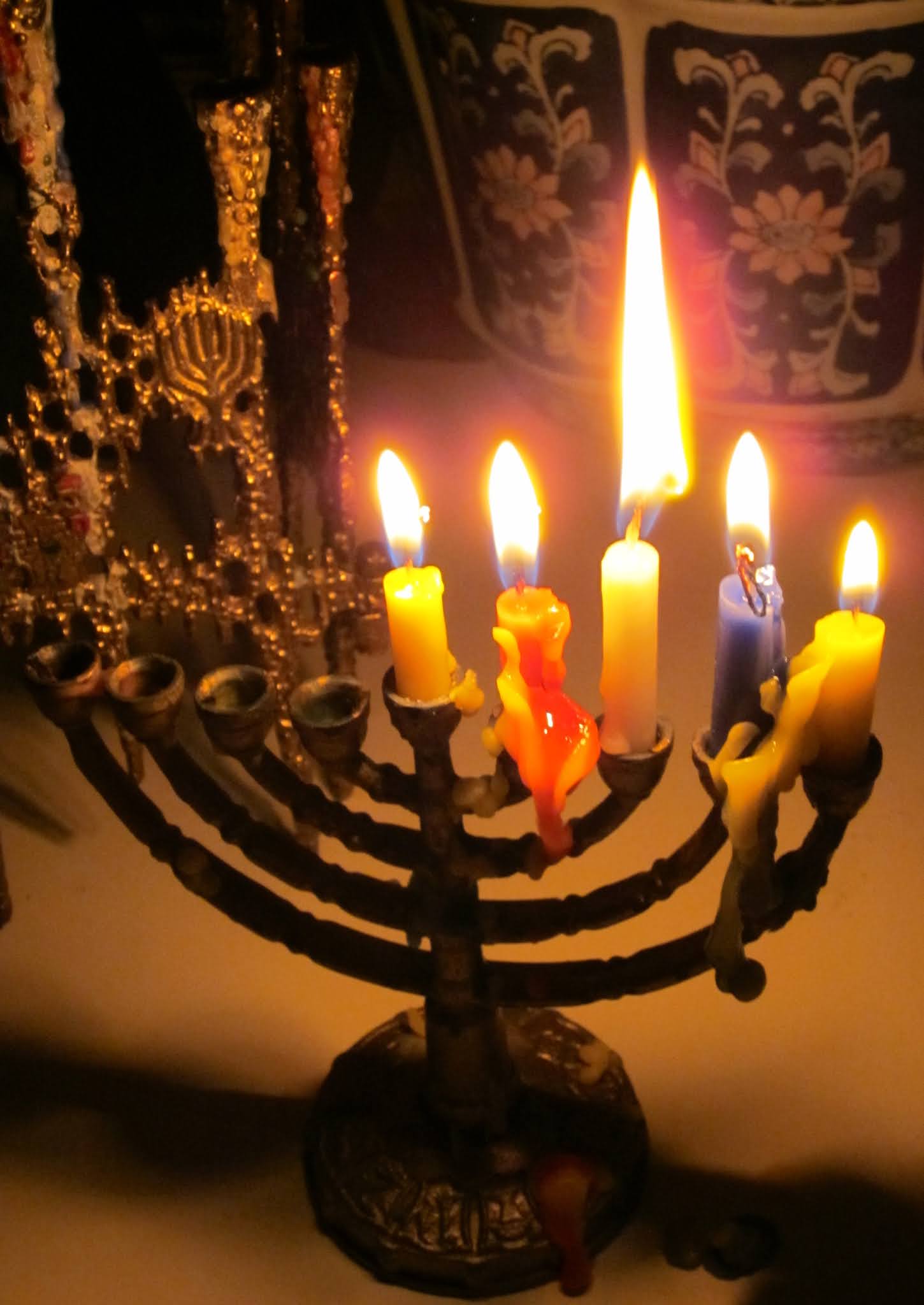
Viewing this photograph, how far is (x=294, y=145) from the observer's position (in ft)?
2.12

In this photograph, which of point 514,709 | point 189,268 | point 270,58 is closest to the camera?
point 514,709

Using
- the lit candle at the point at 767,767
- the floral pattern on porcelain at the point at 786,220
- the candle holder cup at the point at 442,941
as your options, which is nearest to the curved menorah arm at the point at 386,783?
the candle holder cup at the point at 442,941

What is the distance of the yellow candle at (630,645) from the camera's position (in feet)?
1.22

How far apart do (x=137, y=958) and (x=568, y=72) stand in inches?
21.1

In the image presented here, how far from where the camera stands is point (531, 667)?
40 cm

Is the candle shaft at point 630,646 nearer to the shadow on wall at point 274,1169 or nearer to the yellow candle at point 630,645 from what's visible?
the yellow candle at point 630,645

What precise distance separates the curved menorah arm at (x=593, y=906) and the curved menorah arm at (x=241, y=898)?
4 cm

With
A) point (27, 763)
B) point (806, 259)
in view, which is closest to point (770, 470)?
point (806, 259)

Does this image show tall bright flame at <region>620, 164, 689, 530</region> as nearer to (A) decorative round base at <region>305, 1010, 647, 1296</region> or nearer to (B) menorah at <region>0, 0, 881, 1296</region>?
(B) menorah at <region>0, 0, 881, 1296</region>

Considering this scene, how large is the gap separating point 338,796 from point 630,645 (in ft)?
1.05

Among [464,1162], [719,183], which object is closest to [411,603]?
[464,1162]

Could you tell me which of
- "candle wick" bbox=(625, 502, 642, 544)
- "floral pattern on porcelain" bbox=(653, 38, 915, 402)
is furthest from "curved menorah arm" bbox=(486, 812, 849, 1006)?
"floral pattern on porcelain" bbox=(653, 38, 915, 402)

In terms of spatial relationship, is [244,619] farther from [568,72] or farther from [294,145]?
[568,72]

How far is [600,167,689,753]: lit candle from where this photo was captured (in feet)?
1.20
